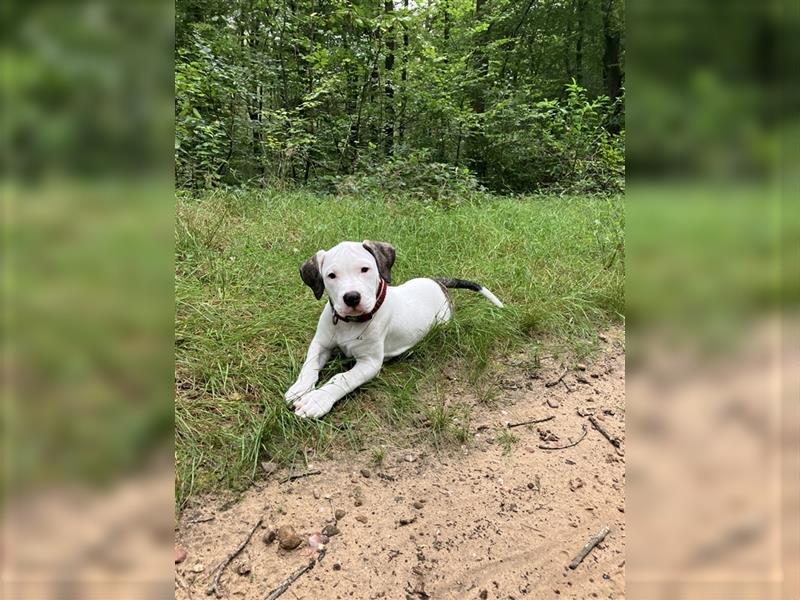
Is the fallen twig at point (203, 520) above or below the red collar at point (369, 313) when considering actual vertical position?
below

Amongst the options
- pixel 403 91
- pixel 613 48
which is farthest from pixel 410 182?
pixel 403 91

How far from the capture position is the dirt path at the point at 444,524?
158 cm

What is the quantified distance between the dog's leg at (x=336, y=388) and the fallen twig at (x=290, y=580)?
2.48 ft

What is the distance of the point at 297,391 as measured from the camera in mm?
2455

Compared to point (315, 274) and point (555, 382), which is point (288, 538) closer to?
point (315, 274)

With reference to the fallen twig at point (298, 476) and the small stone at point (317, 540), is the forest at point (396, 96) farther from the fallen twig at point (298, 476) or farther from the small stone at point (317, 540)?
the small stone at point (317, 540)
